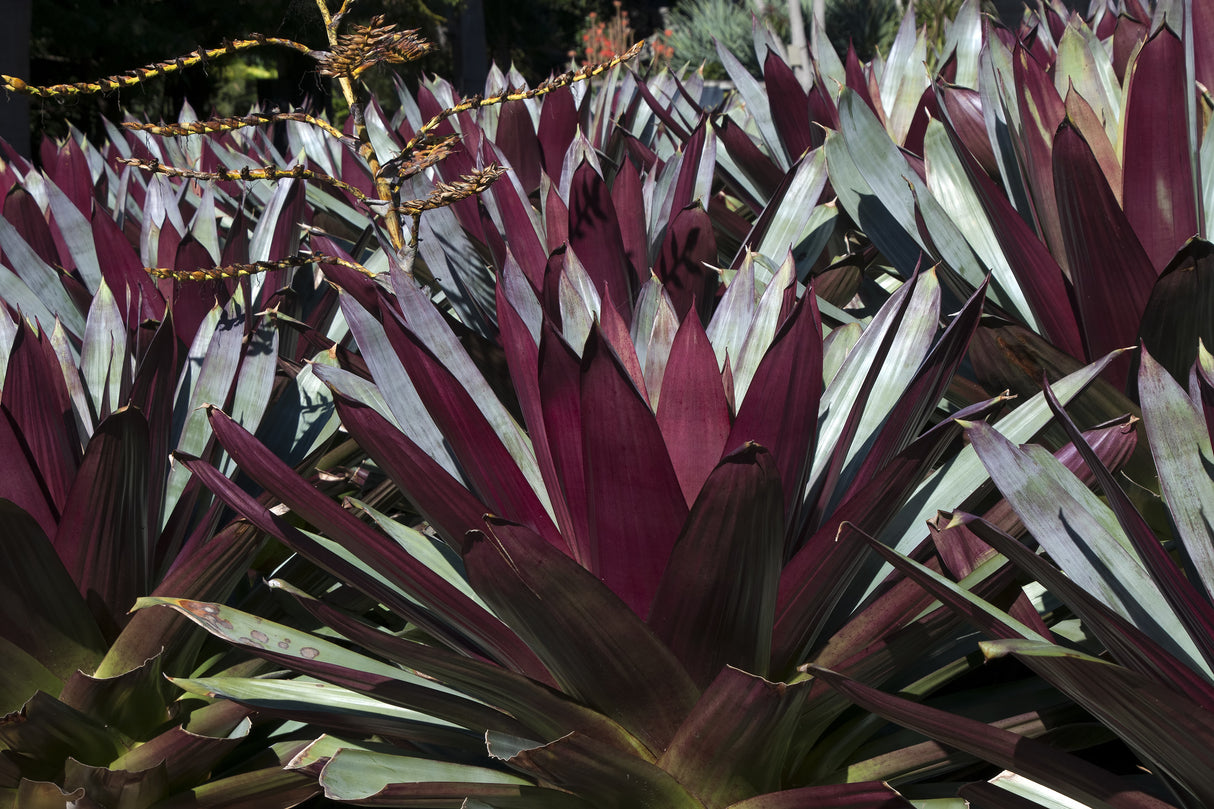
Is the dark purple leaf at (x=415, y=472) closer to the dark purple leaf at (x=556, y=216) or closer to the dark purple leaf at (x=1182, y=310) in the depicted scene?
the dark purple leaf at (x=556, y=216)

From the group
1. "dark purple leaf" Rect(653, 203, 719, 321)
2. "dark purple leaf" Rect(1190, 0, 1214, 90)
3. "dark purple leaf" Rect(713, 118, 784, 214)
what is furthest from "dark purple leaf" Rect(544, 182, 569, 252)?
"dark purple leaf" Rect(1190, 0, 1214, 90)

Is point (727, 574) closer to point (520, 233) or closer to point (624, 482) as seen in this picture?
point (624, 482)

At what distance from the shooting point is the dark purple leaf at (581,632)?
0.99 meters

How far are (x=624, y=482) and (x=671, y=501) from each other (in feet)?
0.18

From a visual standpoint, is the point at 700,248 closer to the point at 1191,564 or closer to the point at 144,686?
the point at 1191,564

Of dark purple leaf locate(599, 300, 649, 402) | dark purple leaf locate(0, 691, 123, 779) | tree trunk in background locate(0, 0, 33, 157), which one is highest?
tree trunk in background locate(0, 0, 33, 157)

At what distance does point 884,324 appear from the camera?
132 cm

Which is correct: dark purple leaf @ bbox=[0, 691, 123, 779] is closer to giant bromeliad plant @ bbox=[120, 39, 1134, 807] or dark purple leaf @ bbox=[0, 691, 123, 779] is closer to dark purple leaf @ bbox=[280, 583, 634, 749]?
giant bromeliad plant @ bbox=[120, 39, 1134, 807]

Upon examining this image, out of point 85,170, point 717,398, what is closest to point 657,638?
point 717,398

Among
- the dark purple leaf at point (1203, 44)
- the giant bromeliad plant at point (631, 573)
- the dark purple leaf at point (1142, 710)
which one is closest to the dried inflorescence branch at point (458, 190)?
the giant bromeliad plant at point (631, 573)

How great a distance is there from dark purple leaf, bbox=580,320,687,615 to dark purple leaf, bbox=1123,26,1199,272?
2.73 feet

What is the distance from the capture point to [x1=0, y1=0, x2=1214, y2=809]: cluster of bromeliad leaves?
1.02 meters

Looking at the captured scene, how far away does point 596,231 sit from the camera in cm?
172

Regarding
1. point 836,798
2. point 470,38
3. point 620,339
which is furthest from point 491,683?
point 470,38
